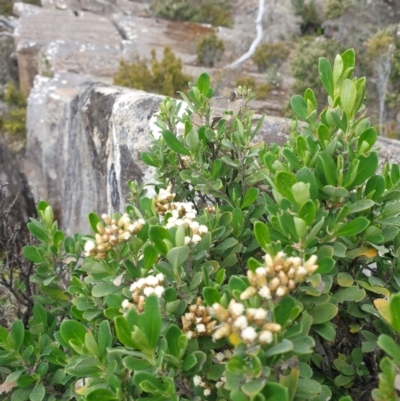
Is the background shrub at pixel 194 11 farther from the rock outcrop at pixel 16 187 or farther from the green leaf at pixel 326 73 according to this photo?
the green leaf at pixel 326 73

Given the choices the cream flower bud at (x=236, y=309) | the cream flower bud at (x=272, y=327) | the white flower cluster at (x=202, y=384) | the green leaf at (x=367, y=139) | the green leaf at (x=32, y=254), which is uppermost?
the green leaf at (x=367, y=139)

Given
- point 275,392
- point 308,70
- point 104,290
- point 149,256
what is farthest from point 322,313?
point 308,70

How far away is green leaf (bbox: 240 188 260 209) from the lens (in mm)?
1091

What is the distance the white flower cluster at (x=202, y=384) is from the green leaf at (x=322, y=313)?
237mm

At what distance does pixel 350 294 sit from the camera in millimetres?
890

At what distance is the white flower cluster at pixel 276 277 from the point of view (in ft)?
2.18

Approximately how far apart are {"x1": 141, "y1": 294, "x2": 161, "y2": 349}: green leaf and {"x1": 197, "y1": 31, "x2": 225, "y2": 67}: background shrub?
28.1ft

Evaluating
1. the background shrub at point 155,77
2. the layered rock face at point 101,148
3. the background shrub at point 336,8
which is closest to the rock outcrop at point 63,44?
the background shrub at point 155,77

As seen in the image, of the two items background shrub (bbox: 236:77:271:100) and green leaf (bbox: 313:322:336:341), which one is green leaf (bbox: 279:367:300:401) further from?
background shrub (bbox: 236:77:271:100)

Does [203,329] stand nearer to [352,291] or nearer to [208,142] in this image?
[352,291]

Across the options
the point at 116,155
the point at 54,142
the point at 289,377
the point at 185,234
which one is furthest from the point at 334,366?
the point at 54,142

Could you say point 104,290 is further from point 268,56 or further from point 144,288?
point 268,56

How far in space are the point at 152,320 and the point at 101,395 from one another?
0.22 metres

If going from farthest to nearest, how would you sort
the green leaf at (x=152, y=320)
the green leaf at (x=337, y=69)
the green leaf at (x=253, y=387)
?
the green leaf at (x=337, y=69), the green leaf at (x=152, y=320), the green leaf at (x=253, y=387)
